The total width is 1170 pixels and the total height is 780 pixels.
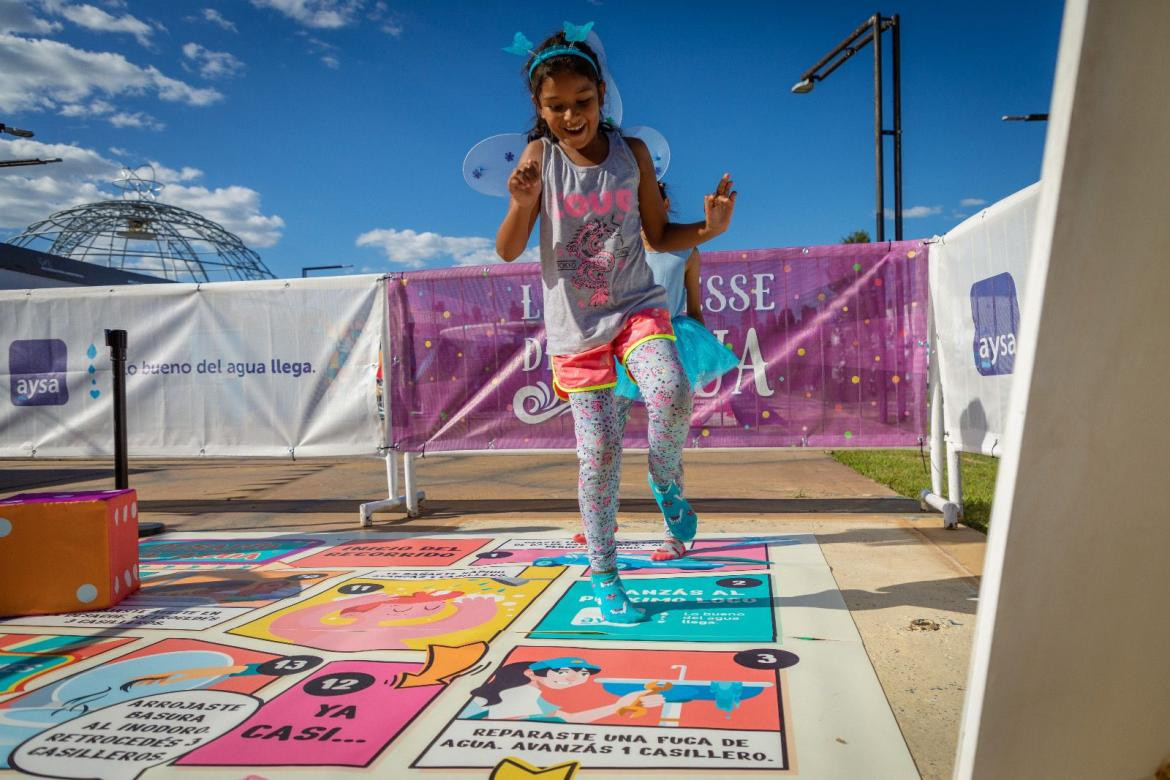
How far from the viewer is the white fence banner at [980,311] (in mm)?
3393

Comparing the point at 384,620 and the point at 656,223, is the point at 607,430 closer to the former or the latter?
the point at 656,223

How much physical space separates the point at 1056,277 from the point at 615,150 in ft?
6.31

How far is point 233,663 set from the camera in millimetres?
2164

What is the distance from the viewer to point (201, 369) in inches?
205

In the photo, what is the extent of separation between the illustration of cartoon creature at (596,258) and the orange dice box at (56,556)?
1.90m

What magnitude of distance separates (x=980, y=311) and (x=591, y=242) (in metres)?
2.21

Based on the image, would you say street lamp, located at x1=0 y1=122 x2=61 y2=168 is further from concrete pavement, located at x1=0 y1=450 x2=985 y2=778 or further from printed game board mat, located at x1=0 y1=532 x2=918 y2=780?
printed game board mat, located at x1=0 y1=532 x2=918 y2=780

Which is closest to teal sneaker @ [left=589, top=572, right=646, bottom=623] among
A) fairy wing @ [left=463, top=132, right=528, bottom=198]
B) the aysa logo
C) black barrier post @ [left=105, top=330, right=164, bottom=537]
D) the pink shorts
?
the pink shorts

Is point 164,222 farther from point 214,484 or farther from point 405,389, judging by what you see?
point 405,389

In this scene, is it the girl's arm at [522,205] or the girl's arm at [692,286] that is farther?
the girl's arm at [692,286]

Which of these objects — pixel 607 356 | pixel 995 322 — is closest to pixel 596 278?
pixel 607 356

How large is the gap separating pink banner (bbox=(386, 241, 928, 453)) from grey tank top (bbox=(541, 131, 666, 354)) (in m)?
2.12

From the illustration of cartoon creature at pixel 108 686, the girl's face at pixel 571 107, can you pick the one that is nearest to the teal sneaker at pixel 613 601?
the illustration of cartoon creature at pixel 108 686

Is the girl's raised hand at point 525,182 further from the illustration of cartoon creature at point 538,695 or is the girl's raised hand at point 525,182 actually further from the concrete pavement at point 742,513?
the concrete pavement at point 742,513
